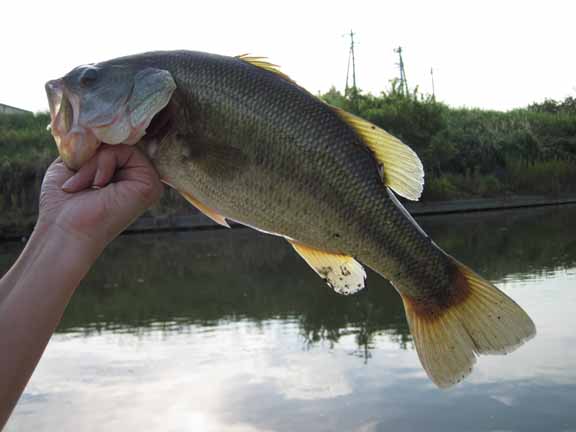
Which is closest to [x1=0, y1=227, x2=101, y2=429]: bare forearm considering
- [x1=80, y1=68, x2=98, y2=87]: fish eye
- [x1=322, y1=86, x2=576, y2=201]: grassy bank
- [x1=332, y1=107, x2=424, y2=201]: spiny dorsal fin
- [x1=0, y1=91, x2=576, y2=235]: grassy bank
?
[x1=80, y1=68, x2=98, y2=87]: fish eye

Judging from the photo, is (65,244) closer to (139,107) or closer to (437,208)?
(139,107)

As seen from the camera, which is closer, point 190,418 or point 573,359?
point 190,418

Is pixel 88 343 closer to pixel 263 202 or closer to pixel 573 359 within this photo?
pixel 573 359

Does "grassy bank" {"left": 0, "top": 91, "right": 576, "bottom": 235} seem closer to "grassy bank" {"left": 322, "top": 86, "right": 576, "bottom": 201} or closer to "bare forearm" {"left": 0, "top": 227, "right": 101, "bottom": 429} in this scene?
"grassy bank" {"left": 322, "top": 86, "right": 576, "bottom": 201}

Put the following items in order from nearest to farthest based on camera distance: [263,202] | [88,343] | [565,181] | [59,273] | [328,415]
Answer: [59,273]
[263,202]
[328,415]
[88,343]
[565,181]

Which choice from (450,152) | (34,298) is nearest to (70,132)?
(34,298)

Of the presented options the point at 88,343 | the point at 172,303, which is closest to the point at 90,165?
the point at 88,343
